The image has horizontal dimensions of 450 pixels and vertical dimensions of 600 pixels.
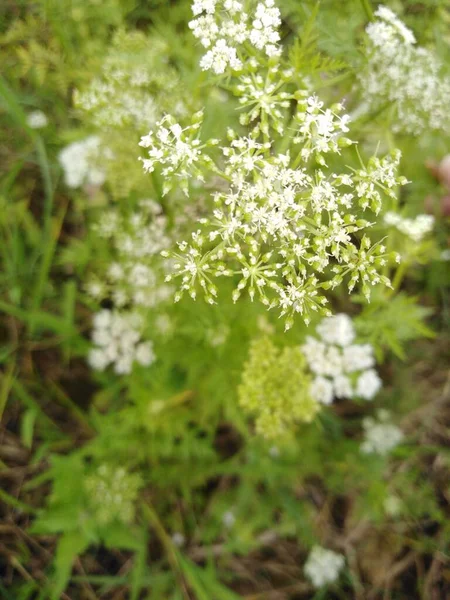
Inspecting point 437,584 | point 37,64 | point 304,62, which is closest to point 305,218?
point 304,62

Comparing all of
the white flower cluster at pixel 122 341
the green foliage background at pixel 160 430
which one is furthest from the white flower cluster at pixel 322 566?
the white flower cluster at pixel 122 341

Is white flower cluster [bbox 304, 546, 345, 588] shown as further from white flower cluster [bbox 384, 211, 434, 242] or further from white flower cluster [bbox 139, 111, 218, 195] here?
white flower cluster [bbox 139, 111, 218, 195]

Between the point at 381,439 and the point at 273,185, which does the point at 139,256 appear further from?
the point at 381,439

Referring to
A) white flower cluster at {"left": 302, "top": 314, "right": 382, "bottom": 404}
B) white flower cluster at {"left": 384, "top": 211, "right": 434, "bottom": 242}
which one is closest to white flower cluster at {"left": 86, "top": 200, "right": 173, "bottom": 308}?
white flower cluster at {"left": 302, "top": 314, "right": 382, "bottom": 404}

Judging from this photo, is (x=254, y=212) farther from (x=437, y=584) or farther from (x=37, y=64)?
(x=437, y=584)

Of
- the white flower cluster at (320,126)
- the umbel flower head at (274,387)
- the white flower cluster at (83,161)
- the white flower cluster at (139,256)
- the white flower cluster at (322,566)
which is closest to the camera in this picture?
the white flower cluster at (320,126)

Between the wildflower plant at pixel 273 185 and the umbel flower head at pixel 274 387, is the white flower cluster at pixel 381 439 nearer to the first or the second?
the umbel flower head at pixel 274 387
